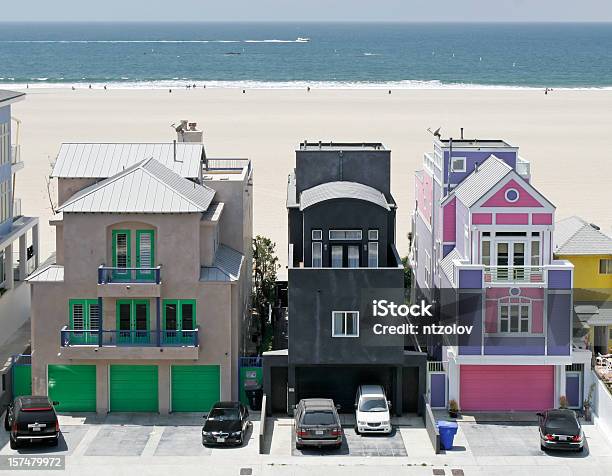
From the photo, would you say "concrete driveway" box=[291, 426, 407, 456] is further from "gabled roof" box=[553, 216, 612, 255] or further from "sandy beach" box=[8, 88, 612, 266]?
"sandy beach" box=[8, 88, 612, 266]

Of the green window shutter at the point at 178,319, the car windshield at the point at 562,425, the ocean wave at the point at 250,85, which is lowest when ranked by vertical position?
the car windshield at the point at 562,425

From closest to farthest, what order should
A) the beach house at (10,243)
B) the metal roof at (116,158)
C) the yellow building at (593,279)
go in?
the yellow building at (593,279) < the metal roof at (116,158) < the beach house at (10,243)

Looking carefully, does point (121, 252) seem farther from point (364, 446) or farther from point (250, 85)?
point (250, 85)

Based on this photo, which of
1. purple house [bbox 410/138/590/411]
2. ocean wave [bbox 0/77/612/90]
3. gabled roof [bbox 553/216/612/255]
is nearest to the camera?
purple house [bbox 410/138/590/411]

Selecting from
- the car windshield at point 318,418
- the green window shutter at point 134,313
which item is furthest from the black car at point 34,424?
the car windshield at point 318,418

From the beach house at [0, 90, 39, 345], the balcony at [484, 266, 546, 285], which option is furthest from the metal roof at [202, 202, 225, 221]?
the beach house at [0, 90, 39, 345]

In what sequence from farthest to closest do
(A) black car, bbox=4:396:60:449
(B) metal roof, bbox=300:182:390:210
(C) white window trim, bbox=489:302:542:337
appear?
(B) metal roof, bbox=300:182:390:210 → (C) white window trim, bbox=489:302:542:337 → (A) black car, bbox=4:396:60:449

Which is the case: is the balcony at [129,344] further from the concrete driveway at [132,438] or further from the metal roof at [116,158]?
the metal roof at [116,158]

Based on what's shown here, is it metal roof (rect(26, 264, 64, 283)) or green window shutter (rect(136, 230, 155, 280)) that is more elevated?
green window shutter (rect(136, 230, 155, 280))
